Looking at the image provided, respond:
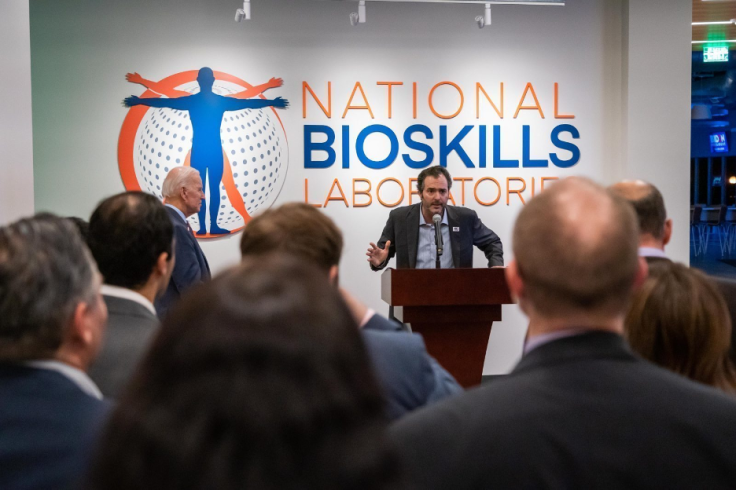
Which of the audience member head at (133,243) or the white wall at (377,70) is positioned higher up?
the white wall at (377,70)

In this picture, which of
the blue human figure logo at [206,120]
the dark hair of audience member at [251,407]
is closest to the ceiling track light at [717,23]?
the blue human figure logo at [206,120]

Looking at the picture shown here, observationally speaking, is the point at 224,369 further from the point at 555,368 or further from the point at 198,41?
the point at 198,41

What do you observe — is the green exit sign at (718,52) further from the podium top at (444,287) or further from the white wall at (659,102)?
the podium top at (444,287)

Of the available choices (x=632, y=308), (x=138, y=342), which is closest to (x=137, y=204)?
(x=138, y=342)

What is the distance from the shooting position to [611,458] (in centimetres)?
106

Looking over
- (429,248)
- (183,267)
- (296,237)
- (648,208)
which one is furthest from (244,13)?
(296,237)

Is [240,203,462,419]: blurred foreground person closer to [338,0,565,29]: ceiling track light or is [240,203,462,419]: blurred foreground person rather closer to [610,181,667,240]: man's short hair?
[610,181,667,240]: man's short hair

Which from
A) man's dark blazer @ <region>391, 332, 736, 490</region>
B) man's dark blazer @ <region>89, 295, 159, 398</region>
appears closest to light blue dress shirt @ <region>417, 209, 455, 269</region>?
man's dark blazer @ <region>89, 295, 159, 398</region>

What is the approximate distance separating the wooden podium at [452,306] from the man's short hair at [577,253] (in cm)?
330

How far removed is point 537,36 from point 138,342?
5.37 metres

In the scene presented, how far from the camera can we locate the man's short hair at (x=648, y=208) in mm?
2500

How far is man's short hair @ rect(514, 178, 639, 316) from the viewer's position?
1.19 metres

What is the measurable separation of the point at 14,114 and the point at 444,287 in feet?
8.84

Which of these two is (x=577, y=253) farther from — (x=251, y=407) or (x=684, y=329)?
(x=251, y=407)
